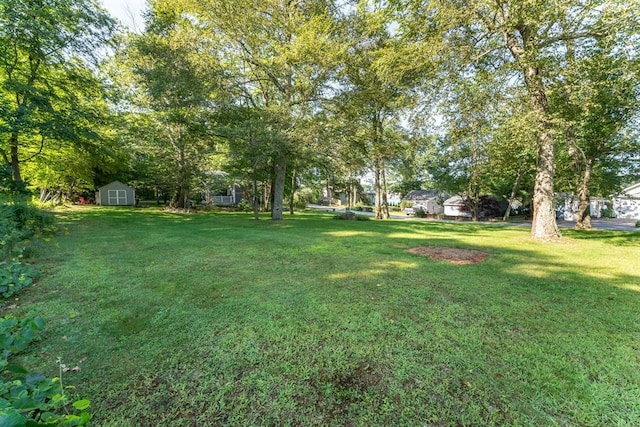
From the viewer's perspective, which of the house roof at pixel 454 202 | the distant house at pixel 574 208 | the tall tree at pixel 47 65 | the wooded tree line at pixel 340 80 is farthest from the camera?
the house roof at pixel 454 202

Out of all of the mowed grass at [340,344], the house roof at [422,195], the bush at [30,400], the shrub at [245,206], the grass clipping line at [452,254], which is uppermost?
the house roof at [422,195]

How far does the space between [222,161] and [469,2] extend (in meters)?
17.1

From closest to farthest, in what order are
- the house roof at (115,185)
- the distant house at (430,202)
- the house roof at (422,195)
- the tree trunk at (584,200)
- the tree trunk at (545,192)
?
the tree trunk at (545,192) < the tree trunk at (584,200) < the house roof at (115,185) < the distant house at (430,202) < the house roof at (422,195)

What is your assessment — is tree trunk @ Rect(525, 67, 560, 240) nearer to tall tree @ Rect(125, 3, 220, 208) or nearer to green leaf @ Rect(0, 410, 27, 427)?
green leaf @ Rect(0, 410, 27, 427)

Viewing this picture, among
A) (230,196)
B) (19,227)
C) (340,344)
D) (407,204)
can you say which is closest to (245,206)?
(230,196)

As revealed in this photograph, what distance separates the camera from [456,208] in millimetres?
32188

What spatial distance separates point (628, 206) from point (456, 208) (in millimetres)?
17978

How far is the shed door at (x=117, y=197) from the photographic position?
1120 inches

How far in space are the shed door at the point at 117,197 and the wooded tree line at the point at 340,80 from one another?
38.7ft

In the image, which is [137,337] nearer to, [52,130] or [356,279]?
[356,279]

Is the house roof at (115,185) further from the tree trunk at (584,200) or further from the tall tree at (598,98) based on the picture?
the tree trunk at (584,200)

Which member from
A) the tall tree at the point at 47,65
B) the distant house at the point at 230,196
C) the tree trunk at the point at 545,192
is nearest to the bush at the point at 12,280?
the tall tree at the point at 47,65

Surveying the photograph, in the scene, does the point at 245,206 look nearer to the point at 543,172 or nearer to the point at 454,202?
the point at 543,172

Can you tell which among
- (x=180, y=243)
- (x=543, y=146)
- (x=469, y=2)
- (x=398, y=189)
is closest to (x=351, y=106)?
(x=469, y=2)
